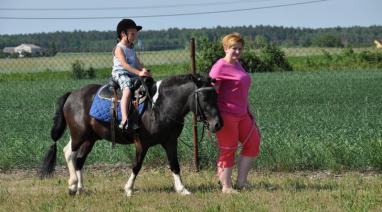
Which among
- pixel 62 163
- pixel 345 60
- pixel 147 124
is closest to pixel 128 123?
pixel 147 124

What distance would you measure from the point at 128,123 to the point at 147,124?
230mm

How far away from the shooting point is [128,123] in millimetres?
8062

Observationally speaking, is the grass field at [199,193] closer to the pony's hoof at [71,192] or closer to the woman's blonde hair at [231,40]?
the pony's hoof at [71,192]

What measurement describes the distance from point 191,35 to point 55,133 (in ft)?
88.3

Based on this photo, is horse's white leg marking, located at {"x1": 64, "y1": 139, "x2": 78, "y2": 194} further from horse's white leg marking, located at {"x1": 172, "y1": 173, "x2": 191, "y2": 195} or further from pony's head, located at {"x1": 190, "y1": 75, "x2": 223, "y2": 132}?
pony's head, located at {"x1": 190, "y1": 75, "x2": 223, "y2": 132}

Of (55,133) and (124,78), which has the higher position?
(124,78)

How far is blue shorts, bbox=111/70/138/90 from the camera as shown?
809 centimetres

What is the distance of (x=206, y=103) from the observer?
772cm

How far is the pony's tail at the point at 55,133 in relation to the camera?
8.93m

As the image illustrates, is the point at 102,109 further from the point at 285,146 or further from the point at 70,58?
the point at 70,58

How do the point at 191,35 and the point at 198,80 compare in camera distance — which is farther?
the point at 191,35

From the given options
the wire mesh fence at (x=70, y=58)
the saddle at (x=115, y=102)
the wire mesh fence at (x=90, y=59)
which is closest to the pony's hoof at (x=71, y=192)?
the saddle at (x=115, y=102)

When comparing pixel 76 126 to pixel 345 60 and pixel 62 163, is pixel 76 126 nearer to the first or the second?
pixel 62 163

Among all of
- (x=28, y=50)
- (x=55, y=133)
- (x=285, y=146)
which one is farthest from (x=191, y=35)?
(x=55, y=133)
